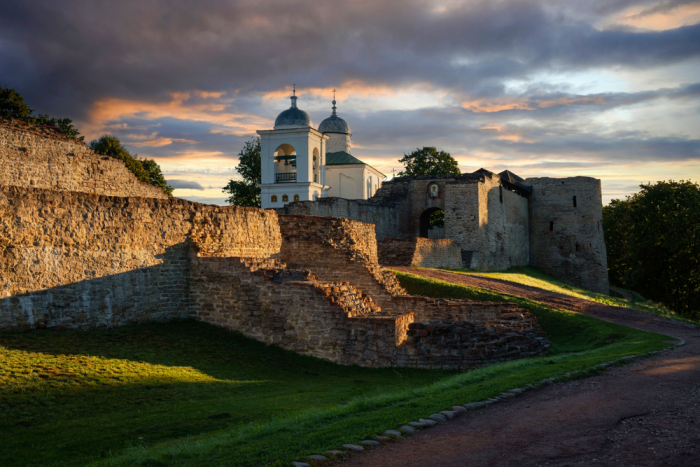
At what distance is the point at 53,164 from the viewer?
781 inches

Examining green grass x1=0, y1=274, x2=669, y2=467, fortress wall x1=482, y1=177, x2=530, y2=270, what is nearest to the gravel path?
green grass x1=0, y1=274, x2=669, y2=467

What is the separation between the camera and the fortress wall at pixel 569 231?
4584 centimetres

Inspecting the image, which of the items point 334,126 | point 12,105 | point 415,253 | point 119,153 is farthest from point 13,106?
point 334,126

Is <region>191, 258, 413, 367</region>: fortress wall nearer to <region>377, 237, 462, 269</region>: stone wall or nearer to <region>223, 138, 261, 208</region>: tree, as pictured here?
<region>377, 237, 462, 269</region>: stone wall

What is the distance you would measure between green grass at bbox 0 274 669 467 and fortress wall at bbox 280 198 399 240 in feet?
56.2

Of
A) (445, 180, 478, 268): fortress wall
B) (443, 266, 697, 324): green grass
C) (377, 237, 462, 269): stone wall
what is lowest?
(443, 266, 697, 324): green grass

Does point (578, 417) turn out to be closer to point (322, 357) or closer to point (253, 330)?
point (322, 357)

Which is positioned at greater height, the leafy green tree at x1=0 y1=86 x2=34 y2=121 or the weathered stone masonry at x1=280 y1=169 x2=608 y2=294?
the leafy green tree at x1=0 y1=86 x2=34 y2=121

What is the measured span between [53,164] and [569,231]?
3792cm

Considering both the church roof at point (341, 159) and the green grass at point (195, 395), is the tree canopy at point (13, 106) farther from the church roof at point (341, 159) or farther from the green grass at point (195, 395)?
the church roof at point (341, 159)

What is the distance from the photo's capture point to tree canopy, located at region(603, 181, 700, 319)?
136 ft

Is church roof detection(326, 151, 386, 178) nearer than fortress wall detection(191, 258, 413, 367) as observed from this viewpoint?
No

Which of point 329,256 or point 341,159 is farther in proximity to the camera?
point 341,159

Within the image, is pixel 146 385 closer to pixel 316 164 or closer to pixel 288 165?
pixel 288 165
